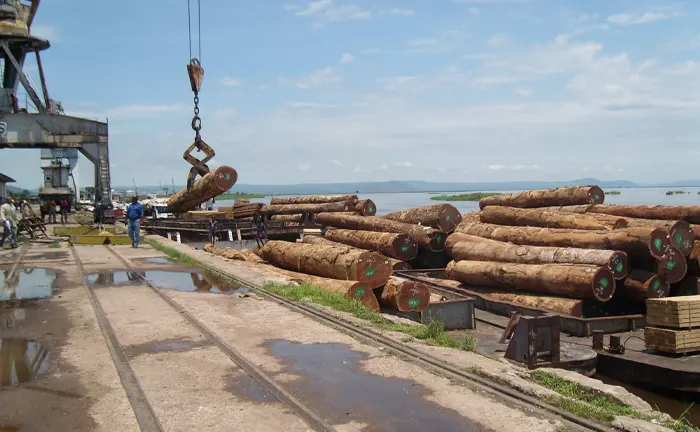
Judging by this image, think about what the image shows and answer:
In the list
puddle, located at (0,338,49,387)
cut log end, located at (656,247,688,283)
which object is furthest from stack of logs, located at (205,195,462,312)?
puddle, located at (0,338,49,387)

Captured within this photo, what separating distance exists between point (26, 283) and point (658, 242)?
41.8ft

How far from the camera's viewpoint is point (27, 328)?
8.26m

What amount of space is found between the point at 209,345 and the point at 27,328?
9.25 feet

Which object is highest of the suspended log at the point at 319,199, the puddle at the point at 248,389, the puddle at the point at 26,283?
the suspended log at the point at 319,199

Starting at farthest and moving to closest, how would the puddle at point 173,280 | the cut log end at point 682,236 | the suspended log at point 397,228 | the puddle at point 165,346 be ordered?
the suspended log at point 397,228, the cut log end at point 682,236, the puddle at point 173,280, the puddle at point 165,346

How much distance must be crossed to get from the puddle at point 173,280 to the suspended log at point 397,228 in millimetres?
6567

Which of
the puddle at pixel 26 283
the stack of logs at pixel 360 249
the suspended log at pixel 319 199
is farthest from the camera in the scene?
the suspended log at pixel 319 199

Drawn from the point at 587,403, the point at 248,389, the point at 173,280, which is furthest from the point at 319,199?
the point at 587,403

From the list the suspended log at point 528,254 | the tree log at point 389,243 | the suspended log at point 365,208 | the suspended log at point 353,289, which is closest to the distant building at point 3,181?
the suspended log at point 365,208

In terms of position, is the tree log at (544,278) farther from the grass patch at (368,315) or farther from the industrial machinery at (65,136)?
the industrial machinery at (65,136)

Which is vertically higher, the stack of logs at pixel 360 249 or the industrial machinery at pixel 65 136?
the industrial machinery at pixel 65 136

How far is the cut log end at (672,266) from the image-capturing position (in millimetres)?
12240

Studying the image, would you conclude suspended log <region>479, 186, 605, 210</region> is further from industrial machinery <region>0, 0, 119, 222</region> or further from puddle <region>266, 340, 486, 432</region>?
industrial machinery <region>0, 0, 119, 222</region>

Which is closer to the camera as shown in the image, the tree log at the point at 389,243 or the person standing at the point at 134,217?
the tree log at the point at 389,243
